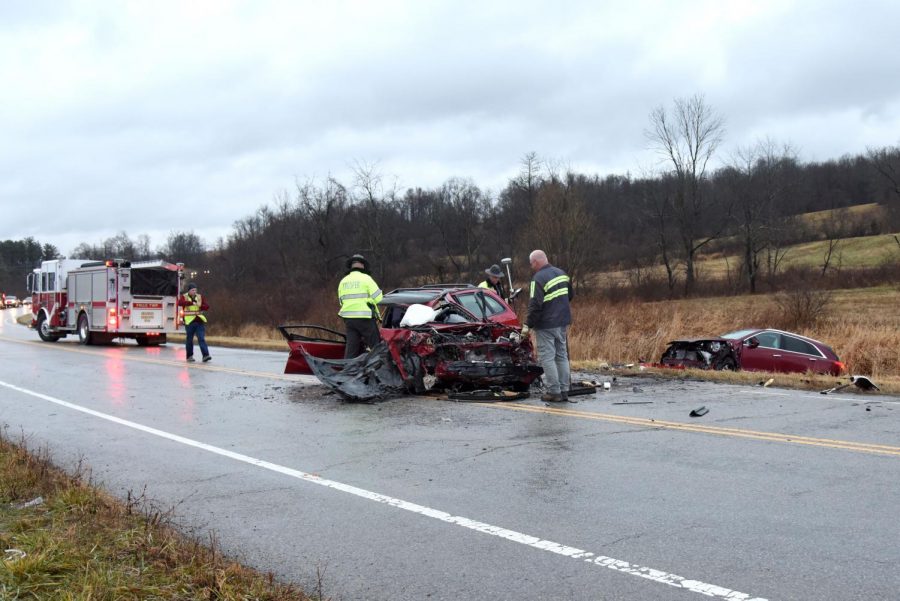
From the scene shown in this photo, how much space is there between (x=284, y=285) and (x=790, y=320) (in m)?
24.2

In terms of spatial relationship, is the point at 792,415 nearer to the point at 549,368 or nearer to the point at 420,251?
the point at 549,368

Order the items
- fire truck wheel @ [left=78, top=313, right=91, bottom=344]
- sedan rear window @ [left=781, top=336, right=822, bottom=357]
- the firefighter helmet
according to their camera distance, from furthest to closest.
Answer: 1. fire truck wheel @ [left=78, top=313, right=91, bottom=344]
2. sedan rear window @ [left=781, top=336, right=822, bottom=357]
3. the firefighter helmet

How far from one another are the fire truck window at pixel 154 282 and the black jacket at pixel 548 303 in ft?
60.1

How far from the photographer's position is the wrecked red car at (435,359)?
34.3 feet

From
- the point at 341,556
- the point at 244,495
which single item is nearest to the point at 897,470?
the point at 341,556

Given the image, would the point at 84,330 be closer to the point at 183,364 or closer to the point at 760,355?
the point at 183,364

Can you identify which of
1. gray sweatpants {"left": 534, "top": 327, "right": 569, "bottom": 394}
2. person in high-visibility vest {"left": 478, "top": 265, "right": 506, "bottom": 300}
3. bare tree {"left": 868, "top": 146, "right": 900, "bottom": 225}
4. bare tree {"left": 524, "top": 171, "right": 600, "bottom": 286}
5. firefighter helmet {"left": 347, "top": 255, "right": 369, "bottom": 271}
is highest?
bare tree {"left": 868, "top": 146, "right": 900, "bottom": 225}

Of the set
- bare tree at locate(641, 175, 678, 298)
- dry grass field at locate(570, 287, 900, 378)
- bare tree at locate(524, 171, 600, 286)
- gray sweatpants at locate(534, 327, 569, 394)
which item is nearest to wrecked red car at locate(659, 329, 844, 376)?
dry grass field at locate(570, 287, 900, 378)

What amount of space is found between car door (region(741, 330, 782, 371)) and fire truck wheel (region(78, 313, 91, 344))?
789 inches

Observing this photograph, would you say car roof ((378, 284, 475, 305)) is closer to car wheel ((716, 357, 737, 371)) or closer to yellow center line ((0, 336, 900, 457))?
yellow center line ((0, 336, 900, 457))

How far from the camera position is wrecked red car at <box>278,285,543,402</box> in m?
10.4

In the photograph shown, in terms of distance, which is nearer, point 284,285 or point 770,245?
point 284,285

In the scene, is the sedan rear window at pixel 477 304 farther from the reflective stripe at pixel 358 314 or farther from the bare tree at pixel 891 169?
the bare tree at pixel 891 169

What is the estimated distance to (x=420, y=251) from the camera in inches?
2392
